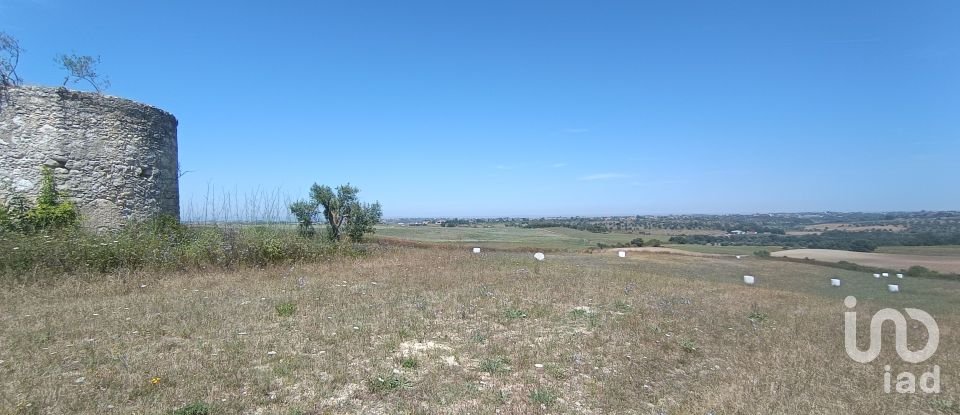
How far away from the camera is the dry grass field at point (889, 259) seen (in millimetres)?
19547

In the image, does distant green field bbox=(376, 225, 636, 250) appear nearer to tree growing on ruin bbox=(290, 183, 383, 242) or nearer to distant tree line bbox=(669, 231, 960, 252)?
tree growing on ruin bbox=(290, 183, 383, 242)

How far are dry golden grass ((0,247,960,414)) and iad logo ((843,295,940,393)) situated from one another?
0.43 feet

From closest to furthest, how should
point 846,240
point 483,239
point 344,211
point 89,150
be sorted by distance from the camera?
point 89,150 → point 344,211 → point 483,239 → point 846,240

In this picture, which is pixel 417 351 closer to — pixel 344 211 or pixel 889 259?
pixel 344 211

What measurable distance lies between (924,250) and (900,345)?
2417 cm

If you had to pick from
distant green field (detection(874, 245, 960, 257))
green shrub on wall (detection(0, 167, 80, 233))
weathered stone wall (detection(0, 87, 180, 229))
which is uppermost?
weathered stone wall (detection(0, 87, 180, 229))

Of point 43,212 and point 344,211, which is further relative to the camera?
point 344,211

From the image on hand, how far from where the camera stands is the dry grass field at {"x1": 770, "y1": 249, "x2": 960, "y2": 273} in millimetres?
19547

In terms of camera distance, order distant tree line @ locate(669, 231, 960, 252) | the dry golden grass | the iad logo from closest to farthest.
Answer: the dry golden grass
the iad logo
distant tree line @ locate(669, 231, 960, 252)

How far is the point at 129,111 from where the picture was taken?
1107 cm

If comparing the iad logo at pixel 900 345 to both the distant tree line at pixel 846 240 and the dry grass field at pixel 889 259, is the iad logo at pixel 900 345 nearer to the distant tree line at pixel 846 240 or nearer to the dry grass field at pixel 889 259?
the dry grass field at pixel 889 259

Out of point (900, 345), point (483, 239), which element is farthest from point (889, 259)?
point (483, 239)

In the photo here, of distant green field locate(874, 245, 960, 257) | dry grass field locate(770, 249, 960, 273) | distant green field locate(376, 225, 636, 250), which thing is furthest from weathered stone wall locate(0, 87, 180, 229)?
distant green field locate(874, 245, 960, 257)

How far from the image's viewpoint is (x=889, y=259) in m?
22.1
